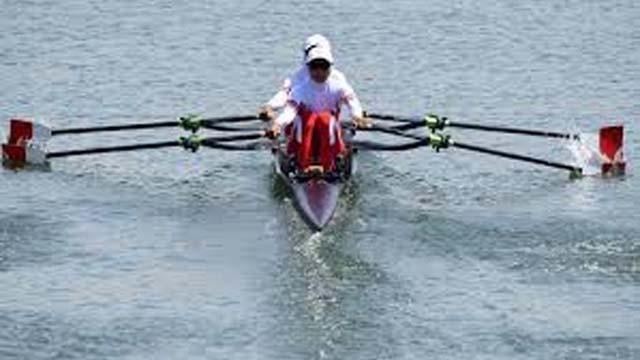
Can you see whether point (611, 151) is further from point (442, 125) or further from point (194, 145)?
point (194, 145)

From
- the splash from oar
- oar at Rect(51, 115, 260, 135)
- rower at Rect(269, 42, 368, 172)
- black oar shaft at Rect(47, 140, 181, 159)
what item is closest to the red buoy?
the splash from oar

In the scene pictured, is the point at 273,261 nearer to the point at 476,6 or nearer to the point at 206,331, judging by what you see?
the point at 206,331

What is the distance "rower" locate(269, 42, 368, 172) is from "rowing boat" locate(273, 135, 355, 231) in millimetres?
187

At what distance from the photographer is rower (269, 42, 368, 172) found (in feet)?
84.4

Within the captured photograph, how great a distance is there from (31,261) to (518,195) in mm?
7841

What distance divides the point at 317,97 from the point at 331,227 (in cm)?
260

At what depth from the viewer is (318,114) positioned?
2611 cm

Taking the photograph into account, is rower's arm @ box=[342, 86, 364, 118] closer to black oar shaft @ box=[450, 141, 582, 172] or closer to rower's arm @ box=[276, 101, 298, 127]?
rower's arm @ box=[276, 101, 298, 127]

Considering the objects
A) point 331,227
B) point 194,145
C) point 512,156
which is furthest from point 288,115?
point 512,156

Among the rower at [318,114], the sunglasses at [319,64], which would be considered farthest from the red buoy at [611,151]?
the sunglasses at [319,64]

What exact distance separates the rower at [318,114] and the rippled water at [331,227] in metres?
0.92

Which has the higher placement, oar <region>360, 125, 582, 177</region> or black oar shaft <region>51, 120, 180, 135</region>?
black oar shaft <region>51, 120, 180, 135</region>

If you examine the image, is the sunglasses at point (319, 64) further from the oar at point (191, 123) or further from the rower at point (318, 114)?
the oar at point (191, 123)

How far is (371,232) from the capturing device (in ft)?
82.3
